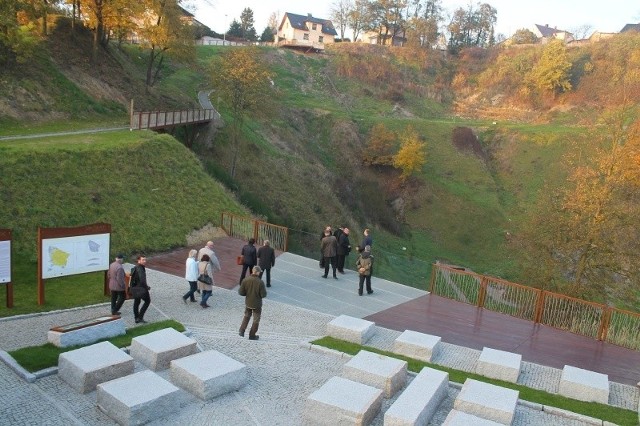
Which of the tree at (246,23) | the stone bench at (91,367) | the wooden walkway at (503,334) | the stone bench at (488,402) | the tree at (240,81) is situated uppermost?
the tree at (246,23)

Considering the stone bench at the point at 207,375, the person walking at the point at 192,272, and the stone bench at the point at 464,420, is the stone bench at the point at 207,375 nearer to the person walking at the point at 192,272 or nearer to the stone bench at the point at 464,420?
the stone bench at the point at 464,420

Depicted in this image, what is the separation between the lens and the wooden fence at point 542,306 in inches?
532

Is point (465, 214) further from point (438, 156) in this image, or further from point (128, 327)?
point (128, 327)

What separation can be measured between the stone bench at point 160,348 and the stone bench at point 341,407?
297 cm

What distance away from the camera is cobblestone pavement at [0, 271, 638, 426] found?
7.96 m

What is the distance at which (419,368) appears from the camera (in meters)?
10.7

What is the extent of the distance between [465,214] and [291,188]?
15692mm

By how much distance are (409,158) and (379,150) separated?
369 cm

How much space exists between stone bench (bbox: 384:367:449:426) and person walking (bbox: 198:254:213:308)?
6220 mm

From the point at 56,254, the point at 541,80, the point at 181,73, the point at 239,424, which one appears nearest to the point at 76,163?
the point at 56,254

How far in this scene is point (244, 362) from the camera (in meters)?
10.3

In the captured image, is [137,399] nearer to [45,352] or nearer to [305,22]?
[45,352]

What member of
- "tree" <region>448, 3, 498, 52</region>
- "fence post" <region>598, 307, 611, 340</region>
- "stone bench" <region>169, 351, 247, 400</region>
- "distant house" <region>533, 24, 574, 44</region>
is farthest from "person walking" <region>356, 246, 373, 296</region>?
"distant house" <region>533, 24, 574, 44</region>

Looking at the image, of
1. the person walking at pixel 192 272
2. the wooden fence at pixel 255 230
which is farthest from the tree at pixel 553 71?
the person walking at pixel 192 272
